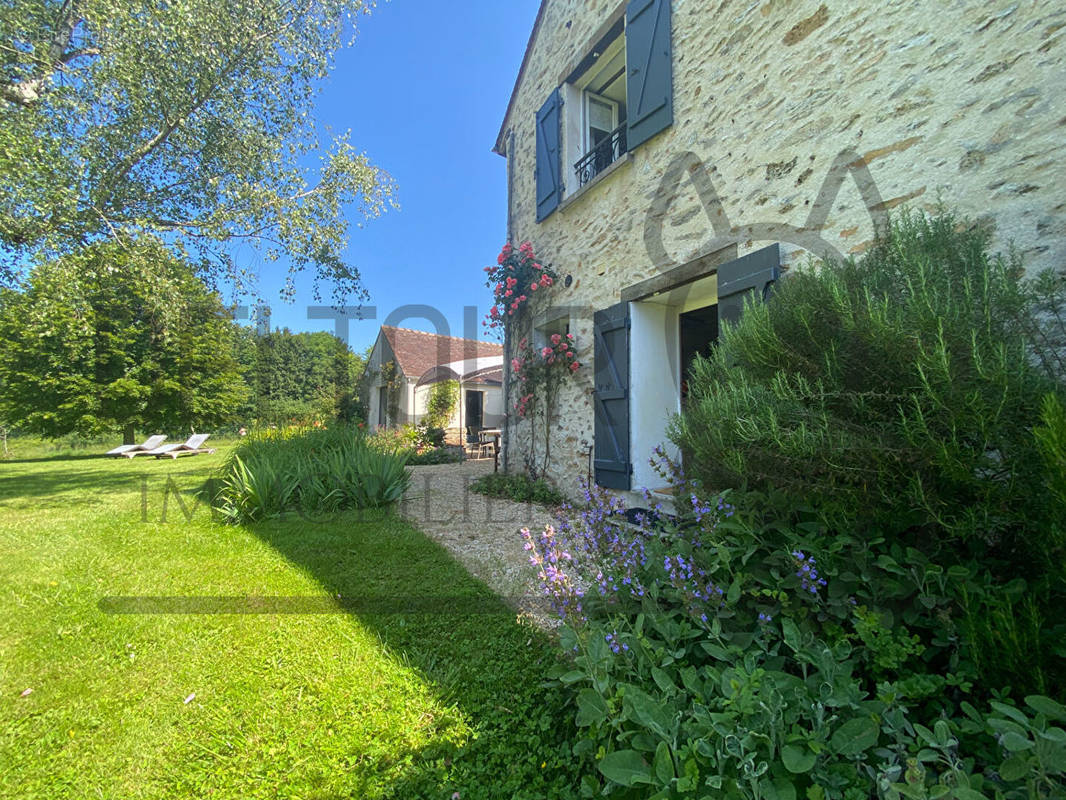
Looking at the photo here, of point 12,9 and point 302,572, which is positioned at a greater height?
point 12,9

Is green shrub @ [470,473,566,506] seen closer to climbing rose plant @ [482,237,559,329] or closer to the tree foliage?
climbing rose plant @ [482,237,559,329]

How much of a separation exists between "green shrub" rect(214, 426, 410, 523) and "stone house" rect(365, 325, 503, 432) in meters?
9.03

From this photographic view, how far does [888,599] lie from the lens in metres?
1.55

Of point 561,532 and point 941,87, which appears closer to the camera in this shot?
point 561,532

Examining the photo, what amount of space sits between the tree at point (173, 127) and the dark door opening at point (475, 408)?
890cm

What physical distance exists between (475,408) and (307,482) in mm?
11418

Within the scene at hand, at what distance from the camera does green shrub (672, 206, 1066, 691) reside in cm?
125

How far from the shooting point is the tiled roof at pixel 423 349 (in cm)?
1689

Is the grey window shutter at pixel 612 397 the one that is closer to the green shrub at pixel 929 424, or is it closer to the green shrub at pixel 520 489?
the green shrub at pixel 520 489

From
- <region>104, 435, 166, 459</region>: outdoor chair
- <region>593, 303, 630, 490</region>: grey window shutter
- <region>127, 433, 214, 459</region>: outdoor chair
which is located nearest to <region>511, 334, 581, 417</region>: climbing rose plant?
<region>593, 303, 630, 490</region>: grey window shutter

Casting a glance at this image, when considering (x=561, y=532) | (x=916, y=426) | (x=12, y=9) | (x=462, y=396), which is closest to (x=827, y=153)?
(x=916, y=426)

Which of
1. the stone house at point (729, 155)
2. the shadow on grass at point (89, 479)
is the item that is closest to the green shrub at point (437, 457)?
the shadow on grass at point (89, 479)

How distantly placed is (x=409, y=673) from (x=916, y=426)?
2.33 meters

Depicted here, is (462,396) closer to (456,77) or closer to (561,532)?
(456,77)
